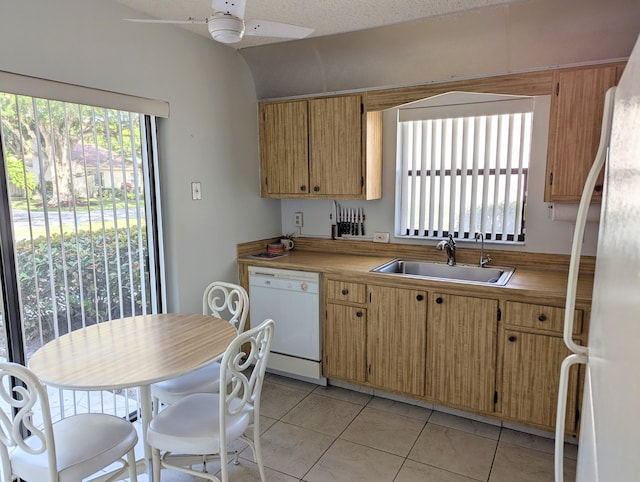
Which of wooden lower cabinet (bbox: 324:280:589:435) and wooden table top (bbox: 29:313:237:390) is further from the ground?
wooden table top (bbox: 29:313:237:390)

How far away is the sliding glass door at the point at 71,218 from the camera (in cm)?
201

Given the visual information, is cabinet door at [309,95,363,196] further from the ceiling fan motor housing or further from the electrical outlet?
the ceiling fan motor housing

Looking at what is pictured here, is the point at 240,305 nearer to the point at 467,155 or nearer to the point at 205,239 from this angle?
the point at 205,239

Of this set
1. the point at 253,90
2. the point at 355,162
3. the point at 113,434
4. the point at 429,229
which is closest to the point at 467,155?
the point at 429,229

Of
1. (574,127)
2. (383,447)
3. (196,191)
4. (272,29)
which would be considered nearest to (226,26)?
(272,29)

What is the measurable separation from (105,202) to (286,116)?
158 centimetres

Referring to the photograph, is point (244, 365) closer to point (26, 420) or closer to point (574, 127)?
point (26, 420)

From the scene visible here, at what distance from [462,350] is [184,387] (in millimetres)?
1671

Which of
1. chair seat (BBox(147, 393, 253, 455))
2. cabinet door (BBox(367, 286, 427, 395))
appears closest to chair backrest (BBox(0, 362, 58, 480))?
chair seat (BBox(147, 393, 253, 455))

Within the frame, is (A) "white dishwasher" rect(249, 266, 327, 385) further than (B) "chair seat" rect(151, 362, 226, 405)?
Yes

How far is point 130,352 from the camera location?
1.85 m

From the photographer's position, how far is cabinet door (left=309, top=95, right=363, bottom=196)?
313 centimetres

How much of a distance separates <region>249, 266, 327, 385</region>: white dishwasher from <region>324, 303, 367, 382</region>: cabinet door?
0.08 m

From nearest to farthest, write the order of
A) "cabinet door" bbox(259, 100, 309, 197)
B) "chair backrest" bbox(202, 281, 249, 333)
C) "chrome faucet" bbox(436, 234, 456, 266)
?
"chair backrest" bbox(202, 281, 249, 333) → "chrome faucet" bbox(436, 234, 456, 266) → "cabinet door" bbox(259, 100, 309, 197)
